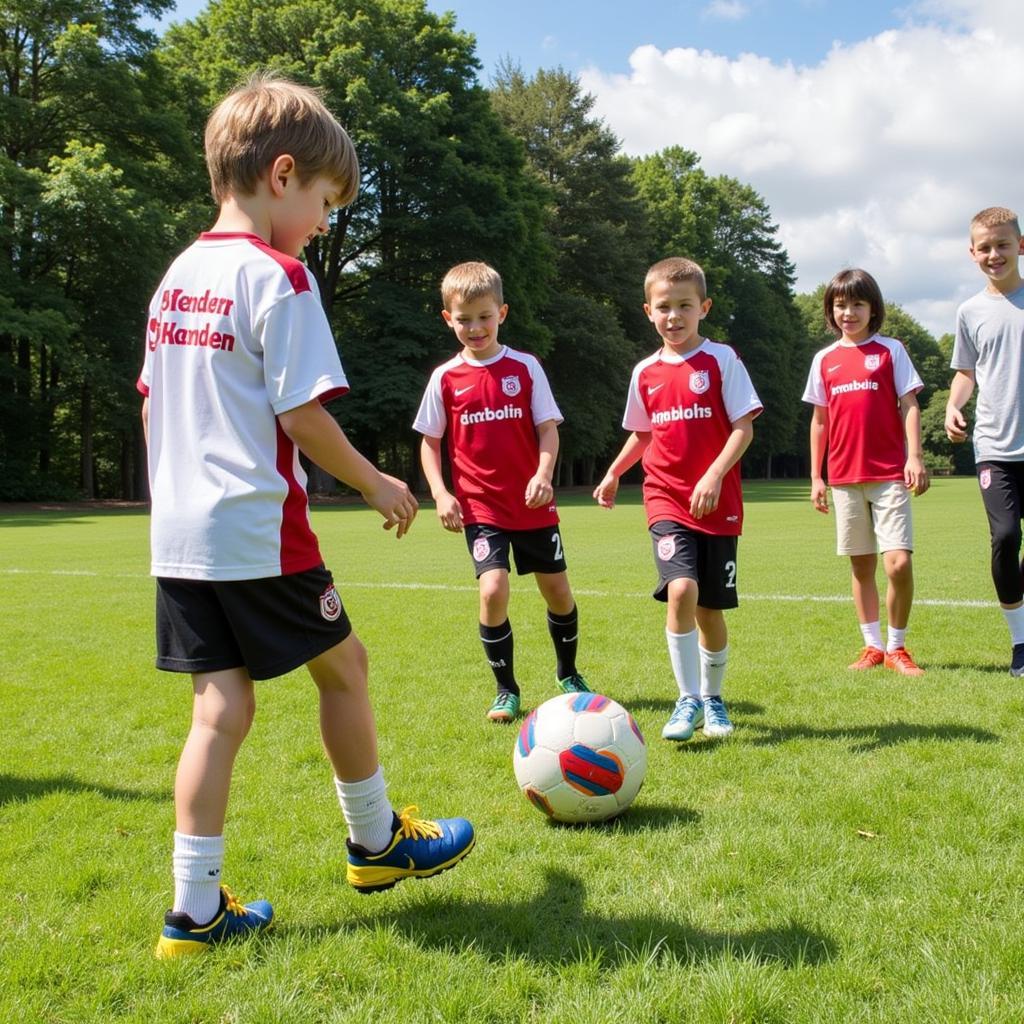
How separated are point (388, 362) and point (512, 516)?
31.8 metres

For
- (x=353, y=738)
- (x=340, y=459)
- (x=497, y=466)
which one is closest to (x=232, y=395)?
(x=340, y=459)

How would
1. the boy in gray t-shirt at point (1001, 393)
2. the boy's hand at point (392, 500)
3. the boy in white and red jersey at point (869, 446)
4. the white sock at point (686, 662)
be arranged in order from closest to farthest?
the boy's hand at point (392, 500), the white sock at point (686, 662), the boy in gray t-shirt at point (1001, 393), the boy in white and red jersey at point (869, 446)

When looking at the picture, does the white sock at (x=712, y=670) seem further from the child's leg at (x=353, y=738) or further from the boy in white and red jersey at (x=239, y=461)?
the boy in white and red jersey at (x=239, y=461)

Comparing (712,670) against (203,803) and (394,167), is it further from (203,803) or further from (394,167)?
(394,167)

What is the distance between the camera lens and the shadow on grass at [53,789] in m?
3.78

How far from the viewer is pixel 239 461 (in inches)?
98.3

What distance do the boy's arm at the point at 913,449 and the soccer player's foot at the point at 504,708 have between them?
2724 millimetres

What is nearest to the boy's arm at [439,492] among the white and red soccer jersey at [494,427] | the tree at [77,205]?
the white and red soccer jersey at [494,427]

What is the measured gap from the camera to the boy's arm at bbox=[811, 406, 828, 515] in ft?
20.1

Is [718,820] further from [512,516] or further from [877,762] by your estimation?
[512,516]

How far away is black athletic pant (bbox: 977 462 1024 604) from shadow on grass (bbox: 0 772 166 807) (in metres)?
4.82

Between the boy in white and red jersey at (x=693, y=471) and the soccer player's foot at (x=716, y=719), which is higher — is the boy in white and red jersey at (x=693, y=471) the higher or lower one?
the higher one

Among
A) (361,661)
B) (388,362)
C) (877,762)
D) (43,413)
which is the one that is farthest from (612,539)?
(43,413)

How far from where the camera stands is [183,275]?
2.55 metres
